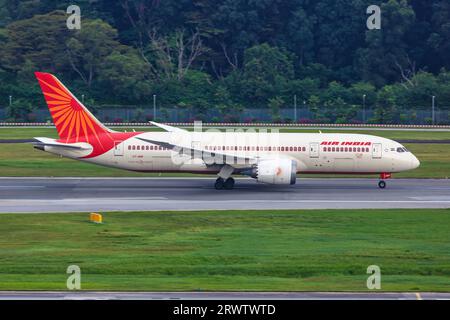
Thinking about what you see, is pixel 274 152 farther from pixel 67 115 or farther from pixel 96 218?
pixel 96 218

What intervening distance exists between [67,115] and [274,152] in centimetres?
1361

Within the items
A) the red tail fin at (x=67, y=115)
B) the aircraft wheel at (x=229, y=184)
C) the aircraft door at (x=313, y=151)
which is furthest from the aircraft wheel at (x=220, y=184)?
the red tail fin at (x=67, y=115)

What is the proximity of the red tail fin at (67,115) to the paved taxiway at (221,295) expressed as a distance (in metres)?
32.5

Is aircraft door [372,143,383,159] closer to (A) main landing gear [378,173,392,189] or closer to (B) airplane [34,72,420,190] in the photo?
(B) airplane [34,72,420,190]

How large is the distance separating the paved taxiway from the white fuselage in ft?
101

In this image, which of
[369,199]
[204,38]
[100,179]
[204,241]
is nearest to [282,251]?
[204,241]

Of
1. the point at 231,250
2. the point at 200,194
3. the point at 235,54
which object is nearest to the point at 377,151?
the point at 200,194

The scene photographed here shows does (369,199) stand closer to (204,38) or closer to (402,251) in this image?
(402,251)

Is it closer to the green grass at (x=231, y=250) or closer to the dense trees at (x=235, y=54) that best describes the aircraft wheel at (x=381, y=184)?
the green grass at (x=231, y=250)

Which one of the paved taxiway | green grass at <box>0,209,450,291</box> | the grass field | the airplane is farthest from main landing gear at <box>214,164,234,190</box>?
the paved taxiway

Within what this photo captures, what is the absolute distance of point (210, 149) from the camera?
5838 centimetres

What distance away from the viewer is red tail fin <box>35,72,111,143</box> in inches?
2312

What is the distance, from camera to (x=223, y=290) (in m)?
27.8

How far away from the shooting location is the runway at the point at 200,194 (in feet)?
164
